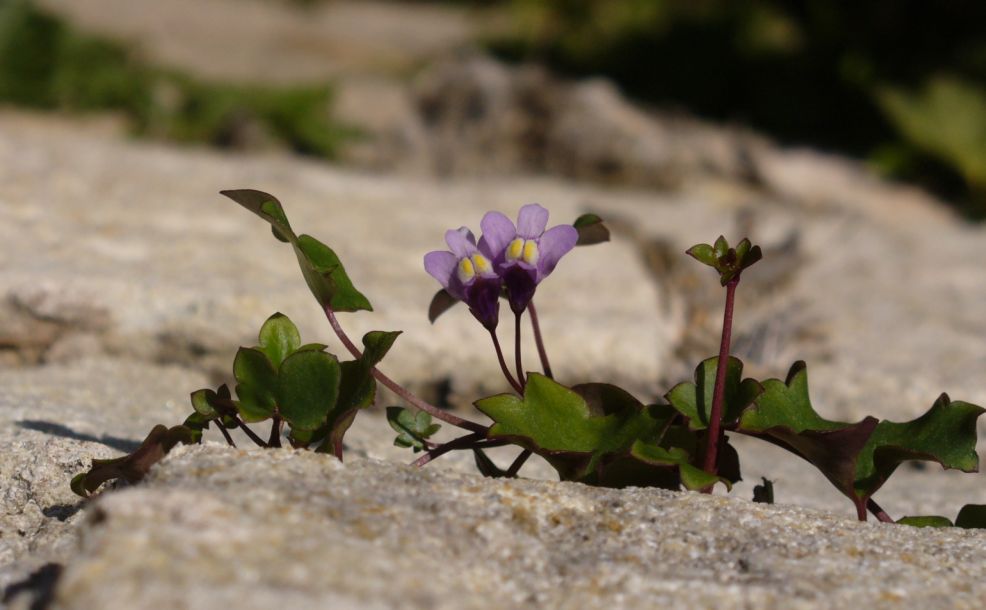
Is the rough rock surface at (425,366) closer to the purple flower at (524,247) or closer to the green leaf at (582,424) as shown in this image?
the green leaf at (582,424)

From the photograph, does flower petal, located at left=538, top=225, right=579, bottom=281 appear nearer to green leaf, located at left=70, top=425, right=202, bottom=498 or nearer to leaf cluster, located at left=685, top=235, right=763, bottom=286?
leaf cluster, located at left=685, top=235, right=763, bottom=286

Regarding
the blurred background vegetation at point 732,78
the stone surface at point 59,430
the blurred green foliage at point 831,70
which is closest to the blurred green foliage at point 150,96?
the blurred background vegetation at point 732,78

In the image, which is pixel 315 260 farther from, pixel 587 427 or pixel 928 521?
pixel 928 521

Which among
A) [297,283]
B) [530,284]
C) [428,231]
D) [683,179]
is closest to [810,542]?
[530,284]

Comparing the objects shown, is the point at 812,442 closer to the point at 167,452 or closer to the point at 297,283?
the point at 167,452

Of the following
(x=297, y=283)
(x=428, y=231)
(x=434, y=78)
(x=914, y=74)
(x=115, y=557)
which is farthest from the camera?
(x=914, y=74)

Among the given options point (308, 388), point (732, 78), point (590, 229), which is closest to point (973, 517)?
point (590, 229)

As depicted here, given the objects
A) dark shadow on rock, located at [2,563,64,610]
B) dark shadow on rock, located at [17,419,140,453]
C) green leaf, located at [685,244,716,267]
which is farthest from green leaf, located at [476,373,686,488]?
dark shadow on rock, located at [17,419,140,453]

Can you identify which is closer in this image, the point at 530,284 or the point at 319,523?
the point at 319,523
